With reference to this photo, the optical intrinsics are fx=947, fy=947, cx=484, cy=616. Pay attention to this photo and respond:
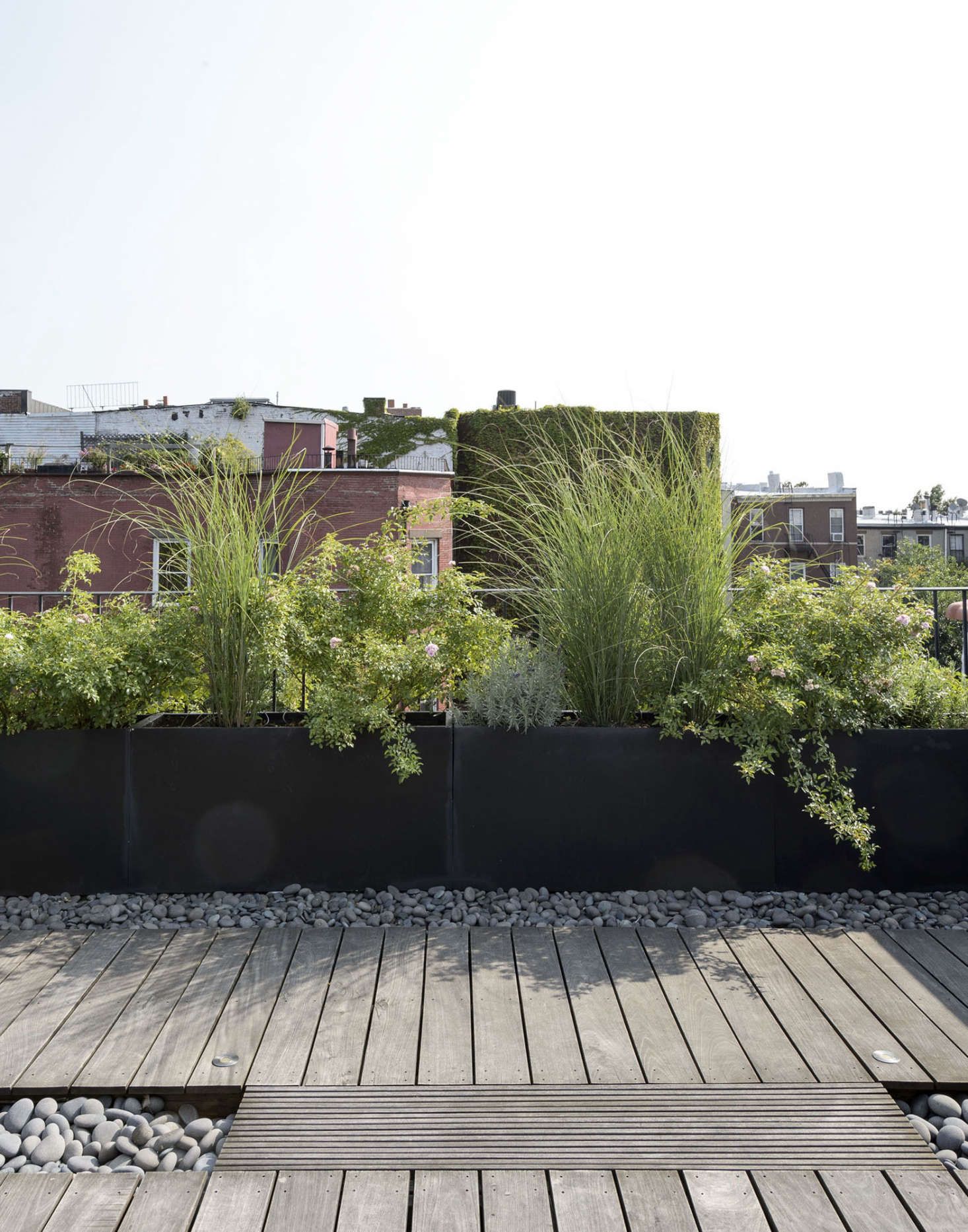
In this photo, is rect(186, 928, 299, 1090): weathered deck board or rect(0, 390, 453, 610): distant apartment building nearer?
rect(186, 928, 299, 1090): weathered deck board

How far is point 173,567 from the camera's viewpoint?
3508 mm

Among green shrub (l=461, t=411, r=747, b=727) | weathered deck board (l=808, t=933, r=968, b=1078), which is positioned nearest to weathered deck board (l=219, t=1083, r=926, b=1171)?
weathered deck board (l=808, t=933, r=968, b=1078)

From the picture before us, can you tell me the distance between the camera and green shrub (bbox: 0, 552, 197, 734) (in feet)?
10.1

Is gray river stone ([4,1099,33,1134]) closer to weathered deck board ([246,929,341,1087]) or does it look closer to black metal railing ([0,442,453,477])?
weathered deck board ([246,929,341,1087])

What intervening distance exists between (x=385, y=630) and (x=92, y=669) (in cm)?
99

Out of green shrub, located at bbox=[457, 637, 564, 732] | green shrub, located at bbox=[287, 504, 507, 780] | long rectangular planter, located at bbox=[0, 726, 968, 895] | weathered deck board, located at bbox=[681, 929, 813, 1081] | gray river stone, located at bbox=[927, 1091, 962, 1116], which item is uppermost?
green shrub, located at bbox=[287, 504, 507, 780]

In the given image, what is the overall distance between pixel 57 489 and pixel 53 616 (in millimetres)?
18019

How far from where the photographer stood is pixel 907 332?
7055 millimetres

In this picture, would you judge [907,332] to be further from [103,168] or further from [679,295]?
[103,168]

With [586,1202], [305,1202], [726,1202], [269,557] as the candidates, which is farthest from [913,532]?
[305,1202]

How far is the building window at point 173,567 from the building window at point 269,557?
25 centimetres

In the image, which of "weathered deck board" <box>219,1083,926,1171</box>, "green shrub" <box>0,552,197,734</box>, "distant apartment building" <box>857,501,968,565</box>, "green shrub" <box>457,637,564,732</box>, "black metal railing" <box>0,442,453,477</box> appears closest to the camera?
"weathered deck board" <box>219,1083,926,1171</box>

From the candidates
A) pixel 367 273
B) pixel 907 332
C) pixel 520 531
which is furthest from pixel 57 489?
pixel 520 531

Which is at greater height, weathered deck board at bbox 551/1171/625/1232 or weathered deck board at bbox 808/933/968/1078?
weathered deck board at bbox 551/1171/625/1232
